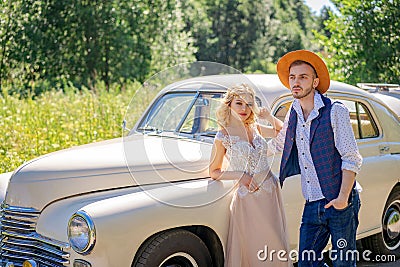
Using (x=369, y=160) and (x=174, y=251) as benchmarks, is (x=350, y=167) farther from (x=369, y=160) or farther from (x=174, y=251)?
(x=369, y=160)

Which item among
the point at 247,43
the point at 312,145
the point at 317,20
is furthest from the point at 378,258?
the point at 317,20

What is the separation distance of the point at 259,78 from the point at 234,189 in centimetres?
122

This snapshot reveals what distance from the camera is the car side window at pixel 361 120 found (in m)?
5.67

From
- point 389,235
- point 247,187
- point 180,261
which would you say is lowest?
point 389,235

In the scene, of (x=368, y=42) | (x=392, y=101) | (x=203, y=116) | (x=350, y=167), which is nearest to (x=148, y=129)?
(x=203, y=116)

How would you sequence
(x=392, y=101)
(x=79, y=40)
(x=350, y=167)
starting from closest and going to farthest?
1. (x=350, y=167)
2. (x=392, y=101)
3. (x=79, y=40)

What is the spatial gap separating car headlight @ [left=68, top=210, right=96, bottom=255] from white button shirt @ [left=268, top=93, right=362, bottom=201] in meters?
1.41

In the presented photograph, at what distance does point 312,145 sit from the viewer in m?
3.84

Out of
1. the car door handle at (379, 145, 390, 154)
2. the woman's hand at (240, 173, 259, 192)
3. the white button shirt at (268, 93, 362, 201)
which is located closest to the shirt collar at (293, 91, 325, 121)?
the white button shirt at (268, 93, 362, 201)

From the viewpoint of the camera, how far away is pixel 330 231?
3.88m

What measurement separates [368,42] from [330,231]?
10324 mm

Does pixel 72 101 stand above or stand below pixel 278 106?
above

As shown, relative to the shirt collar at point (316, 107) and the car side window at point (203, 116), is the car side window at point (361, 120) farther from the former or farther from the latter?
the shirt collar at point (316, 107)

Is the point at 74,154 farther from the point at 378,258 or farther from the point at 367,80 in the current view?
the point at 367,80
